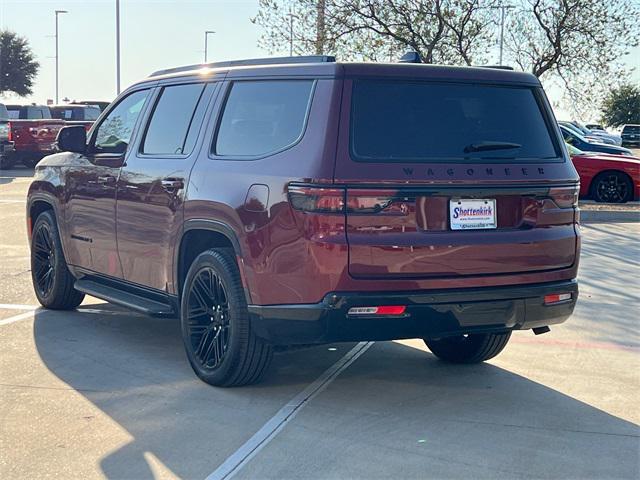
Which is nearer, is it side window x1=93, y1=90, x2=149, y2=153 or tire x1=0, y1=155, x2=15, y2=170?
side window x1=93, y1=90, x2=149, y2=153

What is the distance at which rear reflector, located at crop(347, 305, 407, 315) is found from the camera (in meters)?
4.74

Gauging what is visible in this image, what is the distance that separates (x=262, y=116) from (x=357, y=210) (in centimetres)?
102

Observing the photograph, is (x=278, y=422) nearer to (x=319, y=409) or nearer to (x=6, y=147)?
(x=319, y=409)

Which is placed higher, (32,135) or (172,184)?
(172,184)

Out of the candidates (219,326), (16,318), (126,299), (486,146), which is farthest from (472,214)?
(16,318)

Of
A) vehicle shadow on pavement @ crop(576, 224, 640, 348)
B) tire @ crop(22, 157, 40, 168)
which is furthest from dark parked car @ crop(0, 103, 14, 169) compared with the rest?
vehicle shadow on pavement @ crop(576, 224, 640, 348)

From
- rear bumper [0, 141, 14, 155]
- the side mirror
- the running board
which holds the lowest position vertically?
the running board

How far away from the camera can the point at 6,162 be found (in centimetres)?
2628

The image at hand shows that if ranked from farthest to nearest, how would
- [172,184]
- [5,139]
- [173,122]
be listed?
[5,139] < [173,122] < [172,184]

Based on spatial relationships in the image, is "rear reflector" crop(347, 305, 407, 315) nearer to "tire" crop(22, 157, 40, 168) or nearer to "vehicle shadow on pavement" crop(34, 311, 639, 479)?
"vehicle shadow on pavement" crop(34, 311, 639, 479)

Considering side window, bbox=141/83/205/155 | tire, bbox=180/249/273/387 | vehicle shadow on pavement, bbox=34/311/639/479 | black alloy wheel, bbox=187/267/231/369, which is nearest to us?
vehicle shadow on pavement, bbox=34/311/639/479

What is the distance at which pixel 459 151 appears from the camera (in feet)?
16.6

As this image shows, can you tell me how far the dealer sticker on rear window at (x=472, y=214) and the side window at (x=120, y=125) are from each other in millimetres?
2716

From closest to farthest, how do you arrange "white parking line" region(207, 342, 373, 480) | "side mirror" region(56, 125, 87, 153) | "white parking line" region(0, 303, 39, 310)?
"white parking line" region(207, 342, 373, 480), "side mirror" region(56, 125, 87, 153), "white parking line" region(0, 303, 39, 310)
